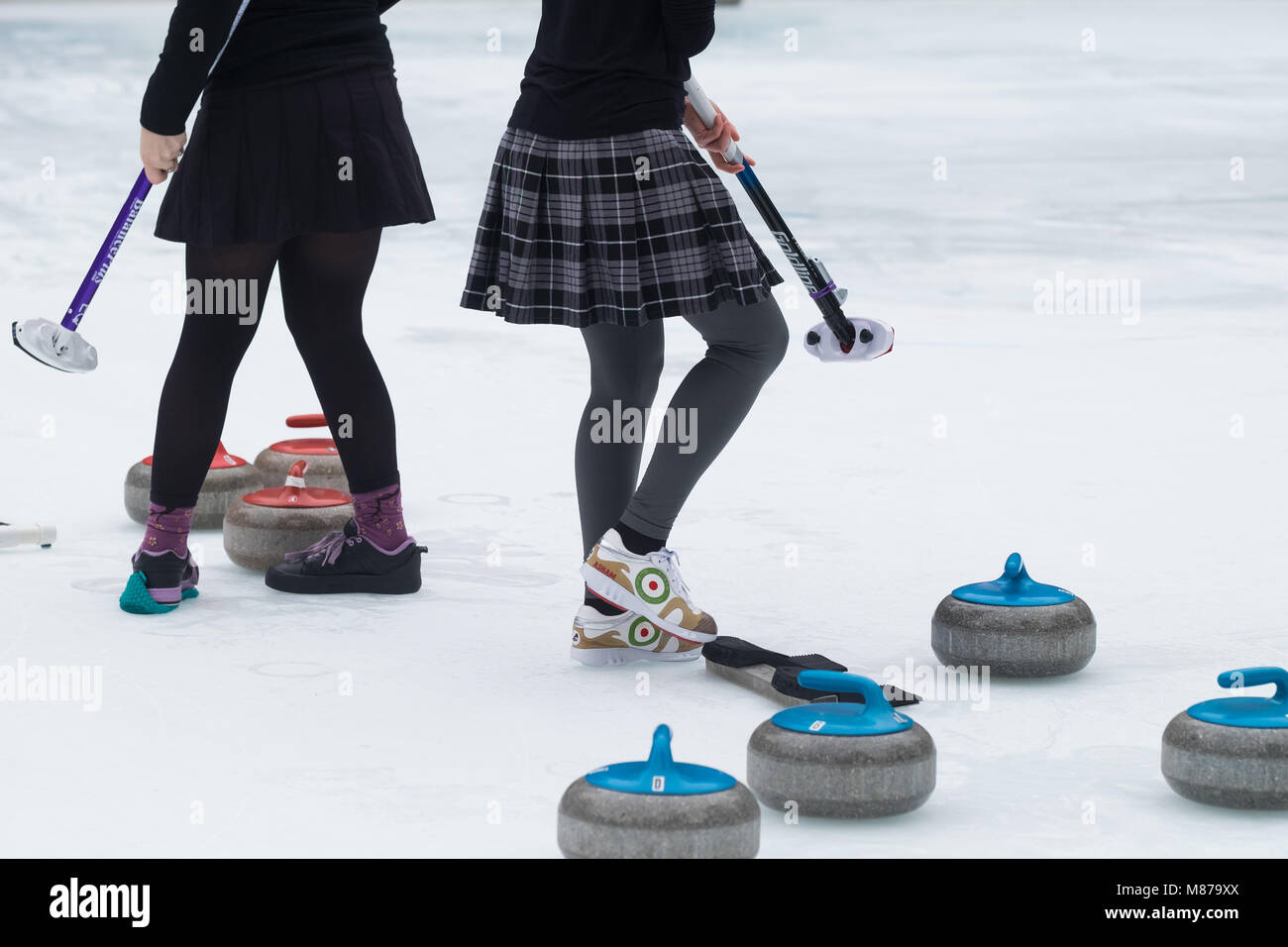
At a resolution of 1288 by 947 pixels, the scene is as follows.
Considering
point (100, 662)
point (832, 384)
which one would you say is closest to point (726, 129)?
point (100, 662)

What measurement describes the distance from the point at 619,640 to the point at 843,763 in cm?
82

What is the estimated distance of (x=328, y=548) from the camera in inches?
137

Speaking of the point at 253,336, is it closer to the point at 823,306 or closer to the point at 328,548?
the point at 328,548

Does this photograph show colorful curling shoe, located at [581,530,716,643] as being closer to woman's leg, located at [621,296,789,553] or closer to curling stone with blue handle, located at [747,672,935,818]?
woman's leg, located at [621,296,789,553]

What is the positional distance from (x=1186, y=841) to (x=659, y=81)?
1.34 m

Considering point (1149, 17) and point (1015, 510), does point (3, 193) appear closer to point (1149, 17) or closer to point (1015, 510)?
point (1015, 510)

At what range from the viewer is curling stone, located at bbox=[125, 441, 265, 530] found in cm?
391

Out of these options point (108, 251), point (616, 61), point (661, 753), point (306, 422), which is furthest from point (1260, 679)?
point (306, 422)

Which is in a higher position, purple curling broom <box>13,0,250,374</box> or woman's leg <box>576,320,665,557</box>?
purple curling broom <box>13,0,250,374</box>

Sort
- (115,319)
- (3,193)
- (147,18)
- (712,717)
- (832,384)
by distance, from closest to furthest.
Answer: (712,717) < (832,384) < (115,319) < (3,193) < (147,18)

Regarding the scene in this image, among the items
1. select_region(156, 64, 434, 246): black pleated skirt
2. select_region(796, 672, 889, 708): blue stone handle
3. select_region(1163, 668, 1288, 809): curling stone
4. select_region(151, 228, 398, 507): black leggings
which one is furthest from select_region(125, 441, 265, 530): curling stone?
select_region(1163, 668, 1288, 809): curling stone

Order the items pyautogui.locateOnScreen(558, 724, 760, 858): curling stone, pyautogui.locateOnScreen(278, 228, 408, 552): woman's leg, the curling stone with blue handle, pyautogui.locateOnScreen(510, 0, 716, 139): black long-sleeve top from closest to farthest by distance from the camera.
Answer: pyautogui.locateOnScreen(558, 724, 760, 858): curling stone < the curling stone with blue handle < pyautogui.locateOnScreen(510, 0, 716, 139): black long-sleeve top < pyautogui.locateOnScreen(278, 228, 408, 552): woman's leg

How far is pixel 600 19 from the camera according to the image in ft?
9.23

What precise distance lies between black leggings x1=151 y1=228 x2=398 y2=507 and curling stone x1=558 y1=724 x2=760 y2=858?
4.72ft
